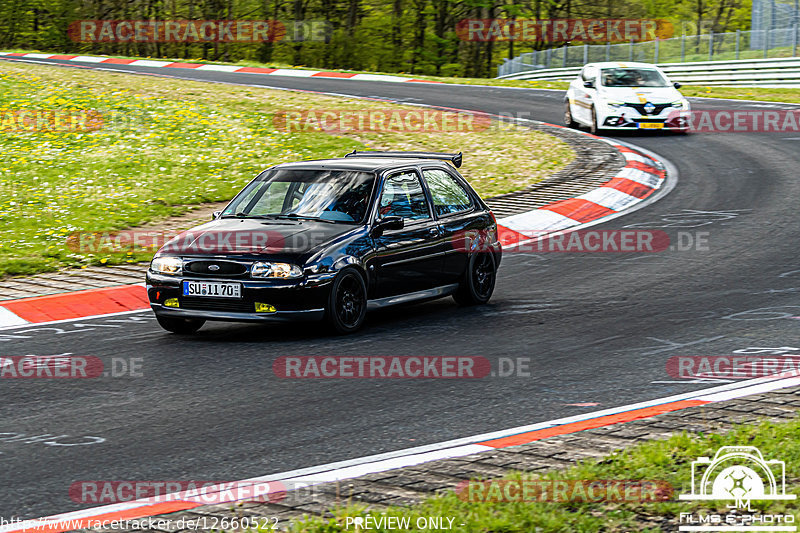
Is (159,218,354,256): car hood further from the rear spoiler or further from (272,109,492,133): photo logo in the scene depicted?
(272,109,492,133): photo logo

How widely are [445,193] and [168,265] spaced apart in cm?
287

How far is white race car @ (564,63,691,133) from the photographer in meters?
22.6

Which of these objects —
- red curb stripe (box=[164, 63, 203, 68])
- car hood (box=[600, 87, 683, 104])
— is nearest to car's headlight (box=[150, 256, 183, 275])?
car hood (box=[600, 87, 683, 104])

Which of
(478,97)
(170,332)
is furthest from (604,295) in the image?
(478,97)

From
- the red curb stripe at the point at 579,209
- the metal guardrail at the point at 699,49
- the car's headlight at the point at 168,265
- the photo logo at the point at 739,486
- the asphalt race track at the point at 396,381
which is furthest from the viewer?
the metal guardrail at the point at 699,49

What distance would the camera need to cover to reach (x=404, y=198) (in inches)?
377

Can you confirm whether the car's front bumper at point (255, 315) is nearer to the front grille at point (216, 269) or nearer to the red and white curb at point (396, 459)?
the front grille at point (216, 269)

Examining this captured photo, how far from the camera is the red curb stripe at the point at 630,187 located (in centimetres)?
1633

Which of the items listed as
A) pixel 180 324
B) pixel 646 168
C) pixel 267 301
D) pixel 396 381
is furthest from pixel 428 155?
pixel 646 168

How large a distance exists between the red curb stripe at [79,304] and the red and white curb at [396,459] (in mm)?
5057

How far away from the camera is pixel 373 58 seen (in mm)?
69750

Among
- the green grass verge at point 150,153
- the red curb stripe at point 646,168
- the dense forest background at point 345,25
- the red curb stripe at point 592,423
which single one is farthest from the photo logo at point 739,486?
the dense forest background at point 345,25

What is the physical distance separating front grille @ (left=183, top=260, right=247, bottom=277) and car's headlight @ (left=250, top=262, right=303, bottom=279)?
96 millimetres

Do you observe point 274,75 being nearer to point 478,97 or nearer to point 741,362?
point 478,97
